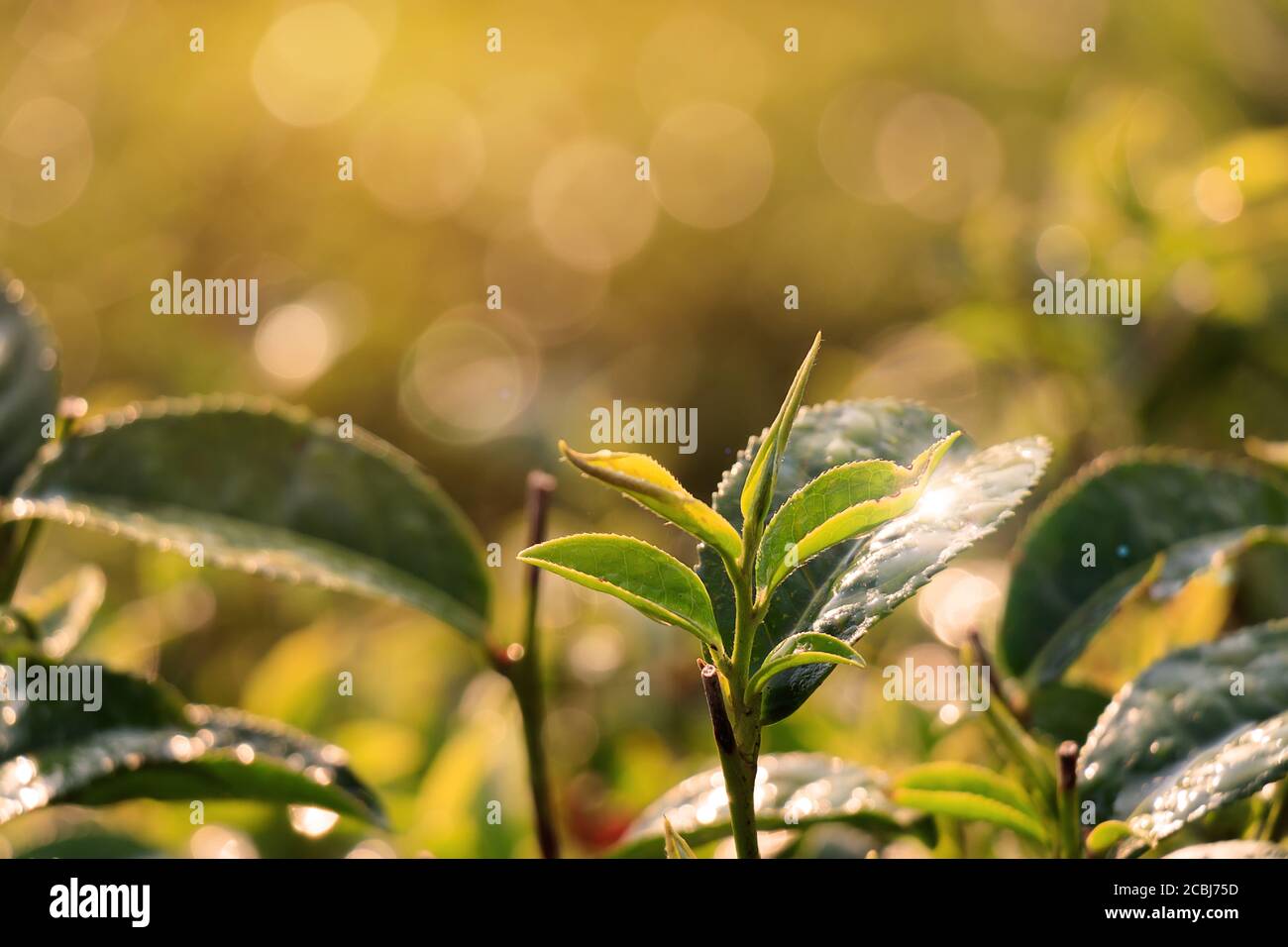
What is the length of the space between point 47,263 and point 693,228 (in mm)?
1424

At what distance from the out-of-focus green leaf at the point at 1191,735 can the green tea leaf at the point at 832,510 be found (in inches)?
8.0

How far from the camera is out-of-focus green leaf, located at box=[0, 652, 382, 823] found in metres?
0.64

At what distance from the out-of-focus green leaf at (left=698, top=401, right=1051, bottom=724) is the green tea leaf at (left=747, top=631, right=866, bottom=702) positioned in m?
0.02

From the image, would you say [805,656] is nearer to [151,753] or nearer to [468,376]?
[151,753]

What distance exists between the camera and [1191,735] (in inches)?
23.5

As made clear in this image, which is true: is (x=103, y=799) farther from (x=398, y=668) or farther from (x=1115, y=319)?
(x=1115, y=319)

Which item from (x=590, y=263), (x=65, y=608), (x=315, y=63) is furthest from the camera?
(x=315, y=63)

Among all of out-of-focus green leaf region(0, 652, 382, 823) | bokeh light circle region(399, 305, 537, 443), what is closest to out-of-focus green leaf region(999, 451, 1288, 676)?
out-of-focus green leaf region(0, 652, 382, 823)

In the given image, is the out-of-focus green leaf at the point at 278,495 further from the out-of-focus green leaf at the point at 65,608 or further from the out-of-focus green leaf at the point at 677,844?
the out-of-focus green leaf at the point at 677,844

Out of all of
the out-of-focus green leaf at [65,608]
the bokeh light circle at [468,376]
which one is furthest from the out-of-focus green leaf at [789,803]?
the bokeh light circle at [468,376]

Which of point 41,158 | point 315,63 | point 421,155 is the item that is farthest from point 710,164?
point 41,158

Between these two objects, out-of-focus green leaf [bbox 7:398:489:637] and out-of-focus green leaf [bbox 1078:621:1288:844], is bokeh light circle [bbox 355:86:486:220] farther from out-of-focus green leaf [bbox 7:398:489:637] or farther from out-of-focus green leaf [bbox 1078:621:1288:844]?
out-of-focus green leaf [bbox 1078:621:1288:844]

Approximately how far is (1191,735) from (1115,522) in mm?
168
